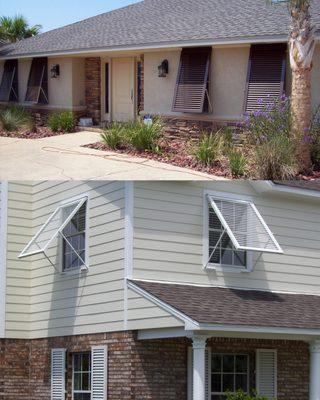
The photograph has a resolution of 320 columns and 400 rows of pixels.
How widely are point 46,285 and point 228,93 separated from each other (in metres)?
6.42

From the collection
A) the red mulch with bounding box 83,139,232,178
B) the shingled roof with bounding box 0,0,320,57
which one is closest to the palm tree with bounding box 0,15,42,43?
the shingled roof with bounding box 0,0,320,57

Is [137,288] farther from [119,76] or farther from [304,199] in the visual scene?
[119,76]

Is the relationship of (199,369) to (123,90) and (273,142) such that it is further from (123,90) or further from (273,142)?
(123,90)

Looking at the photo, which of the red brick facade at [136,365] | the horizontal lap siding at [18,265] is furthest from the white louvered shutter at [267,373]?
the horizontal lap siding at [18,265]

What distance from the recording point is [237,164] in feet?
42.9

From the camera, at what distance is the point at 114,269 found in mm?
10641

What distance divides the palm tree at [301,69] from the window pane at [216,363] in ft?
12.9

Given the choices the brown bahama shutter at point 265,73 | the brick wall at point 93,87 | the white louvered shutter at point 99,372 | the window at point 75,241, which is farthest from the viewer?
the brick wall at point 93,87

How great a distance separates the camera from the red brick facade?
1024 cm

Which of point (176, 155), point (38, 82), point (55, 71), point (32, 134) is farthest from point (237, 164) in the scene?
point (38, 82)

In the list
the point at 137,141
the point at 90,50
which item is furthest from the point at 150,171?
the point at 90,50

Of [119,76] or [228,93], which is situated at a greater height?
[119,76]

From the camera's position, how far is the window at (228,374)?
37.1 ft

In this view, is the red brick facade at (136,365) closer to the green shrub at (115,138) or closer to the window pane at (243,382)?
the window pane at (243,382)
